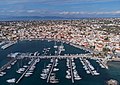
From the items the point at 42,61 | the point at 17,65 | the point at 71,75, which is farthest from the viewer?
the point at 42,61

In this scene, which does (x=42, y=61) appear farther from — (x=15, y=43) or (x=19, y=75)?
(x=15, y=43)

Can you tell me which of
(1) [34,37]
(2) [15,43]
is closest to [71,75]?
(2) [15,43]

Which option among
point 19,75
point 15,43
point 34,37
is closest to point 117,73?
point 19,75

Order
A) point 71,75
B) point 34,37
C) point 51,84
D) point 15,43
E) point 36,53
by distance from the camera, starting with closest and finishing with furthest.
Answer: point 51,84
point 71,75
point 36,53
point 15,43
point 34,37

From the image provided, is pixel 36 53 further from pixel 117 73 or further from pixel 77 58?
pixel 117 73

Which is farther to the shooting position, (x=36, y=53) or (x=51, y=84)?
(x=36, y=53)

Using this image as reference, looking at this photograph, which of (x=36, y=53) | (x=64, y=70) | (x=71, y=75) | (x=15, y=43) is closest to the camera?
(x=71, y=75)

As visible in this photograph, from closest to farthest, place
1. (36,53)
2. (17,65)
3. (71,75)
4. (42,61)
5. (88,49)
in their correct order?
(71,75)
(17,65)
(42,61)
(36,53)
(88,49)

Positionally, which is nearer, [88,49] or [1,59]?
[1,59]

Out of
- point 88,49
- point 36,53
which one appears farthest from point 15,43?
point 88,49
